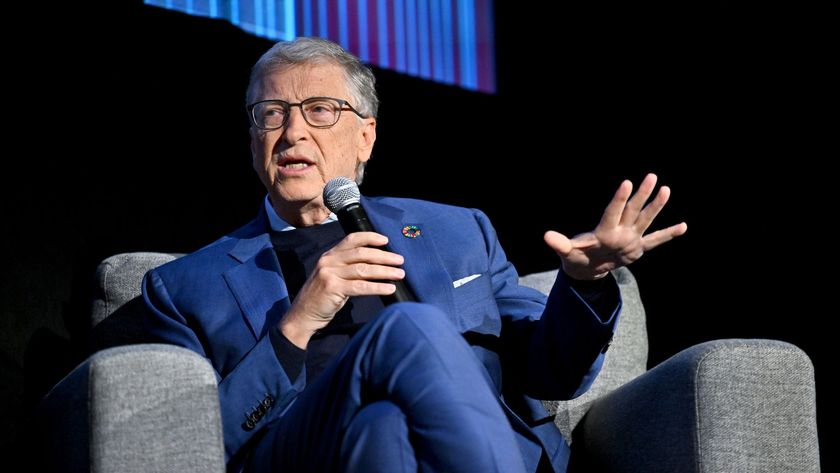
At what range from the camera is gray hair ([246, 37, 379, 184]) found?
1934 millimetres

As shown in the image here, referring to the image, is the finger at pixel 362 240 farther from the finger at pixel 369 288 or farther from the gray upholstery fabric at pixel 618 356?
the gray upholstery fabric at pixel 618 356

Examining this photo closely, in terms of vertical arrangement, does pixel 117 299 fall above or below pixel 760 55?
below

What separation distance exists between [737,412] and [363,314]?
2.14ft

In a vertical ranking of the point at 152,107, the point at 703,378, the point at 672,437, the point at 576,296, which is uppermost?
the point at 152,107

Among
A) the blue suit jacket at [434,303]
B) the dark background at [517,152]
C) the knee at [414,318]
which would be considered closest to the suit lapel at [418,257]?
the blue suit jacket at [434,303]

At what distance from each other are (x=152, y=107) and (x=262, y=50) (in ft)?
1.00

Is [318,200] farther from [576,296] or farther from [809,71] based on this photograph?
[809,71]

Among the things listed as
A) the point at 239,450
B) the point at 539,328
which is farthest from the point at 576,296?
the point at 239,450

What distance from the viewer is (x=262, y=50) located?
2367 millimetres

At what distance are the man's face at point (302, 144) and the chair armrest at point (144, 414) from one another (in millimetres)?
593

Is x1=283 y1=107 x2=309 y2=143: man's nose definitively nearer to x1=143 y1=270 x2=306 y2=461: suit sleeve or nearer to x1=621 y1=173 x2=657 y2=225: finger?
x1=143 y1=270 x2=306 y2=461: suit sleeve

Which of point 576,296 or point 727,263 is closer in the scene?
point 576,296

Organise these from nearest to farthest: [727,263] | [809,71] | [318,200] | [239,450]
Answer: [239,450]
[318,200]
[809,71]
[727,263]

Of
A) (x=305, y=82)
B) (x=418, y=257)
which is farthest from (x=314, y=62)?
(x=418, y=257)
